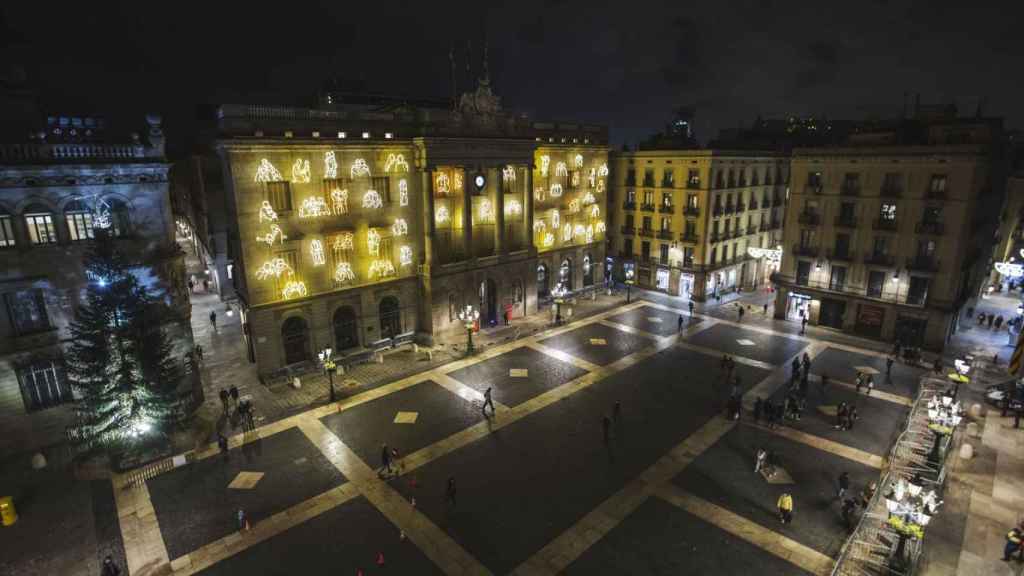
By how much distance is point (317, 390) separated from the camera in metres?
31.7

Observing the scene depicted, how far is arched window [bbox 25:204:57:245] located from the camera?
2269 centimetres

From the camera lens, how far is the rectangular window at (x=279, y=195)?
102 feet

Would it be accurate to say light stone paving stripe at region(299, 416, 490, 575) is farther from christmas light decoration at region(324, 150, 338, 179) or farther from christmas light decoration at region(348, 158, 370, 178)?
christmas light decoration at region(348, 158, 370, 178)

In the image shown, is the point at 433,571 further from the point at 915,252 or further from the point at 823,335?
the point at 915,252

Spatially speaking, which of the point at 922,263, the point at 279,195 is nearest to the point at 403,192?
the point at 279,195

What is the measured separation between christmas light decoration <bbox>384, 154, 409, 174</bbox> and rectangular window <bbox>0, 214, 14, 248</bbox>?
65.4 feet

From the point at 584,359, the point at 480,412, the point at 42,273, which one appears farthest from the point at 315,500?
the point at 584,359

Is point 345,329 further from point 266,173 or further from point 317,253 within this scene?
point 266,173

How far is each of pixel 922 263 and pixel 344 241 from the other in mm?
42727

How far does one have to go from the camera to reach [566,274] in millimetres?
52625

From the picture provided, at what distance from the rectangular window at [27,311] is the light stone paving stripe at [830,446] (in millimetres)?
36347

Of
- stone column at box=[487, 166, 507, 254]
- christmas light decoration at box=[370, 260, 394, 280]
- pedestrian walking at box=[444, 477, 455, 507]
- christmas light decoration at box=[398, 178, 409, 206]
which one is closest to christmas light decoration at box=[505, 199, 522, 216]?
stone column at box=[487, 166, 507, 254]

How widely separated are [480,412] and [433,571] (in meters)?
11.6

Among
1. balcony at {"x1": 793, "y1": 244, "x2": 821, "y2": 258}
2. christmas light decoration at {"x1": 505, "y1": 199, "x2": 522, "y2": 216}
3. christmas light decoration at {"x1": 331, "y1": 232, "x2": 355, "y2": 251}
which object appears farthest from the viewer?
christmas light decoration at {"x1": 505, "y1": 199, "x2": 522, "y2": 216}
